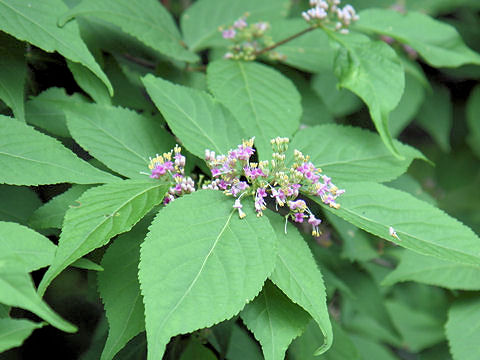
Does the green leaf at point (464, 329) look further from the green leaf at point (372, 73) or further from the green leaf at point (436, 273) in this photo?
the green leaf at point (372, 73)

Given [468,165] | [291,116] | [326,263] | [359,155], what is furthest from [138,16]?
[468,165]

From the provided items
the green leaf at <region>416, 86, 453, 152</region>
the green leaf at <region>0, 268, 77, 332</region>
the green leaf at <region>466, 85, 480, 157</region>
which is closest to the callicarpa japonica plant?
the green leaf at <region>0, 268, 77, 332</region>

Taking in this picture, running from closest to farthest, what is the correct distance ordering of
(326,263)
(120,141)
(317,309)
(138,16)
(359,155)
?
(317,309) < (120,141) < (359,155) < (138,16) < (326,263)

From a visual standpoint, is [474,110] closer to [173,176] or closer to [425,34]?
[425,34]

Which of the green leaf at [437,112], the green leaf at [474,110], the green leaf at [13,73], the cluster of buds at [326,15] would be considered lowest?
the green leaf at [474,110]

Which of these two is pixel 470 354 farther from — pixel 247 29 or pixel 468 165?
pixel 468 165

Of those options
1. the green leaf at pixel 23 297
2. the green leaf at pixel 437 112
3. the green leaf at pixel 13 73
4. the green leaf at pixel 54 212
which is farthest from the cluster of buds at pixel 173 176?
the green leaf at pixel 437 112

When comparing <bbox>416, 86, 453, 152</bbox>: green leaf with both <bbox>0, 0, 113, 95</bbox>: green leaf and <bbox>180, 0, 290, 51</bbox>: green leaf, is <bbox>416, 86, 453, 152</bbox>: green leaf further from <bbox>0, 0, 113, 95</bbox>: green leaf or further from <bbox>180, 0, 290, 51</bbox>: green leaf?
<bbox>0, 0, 113, 95</bbox>: green leaf
